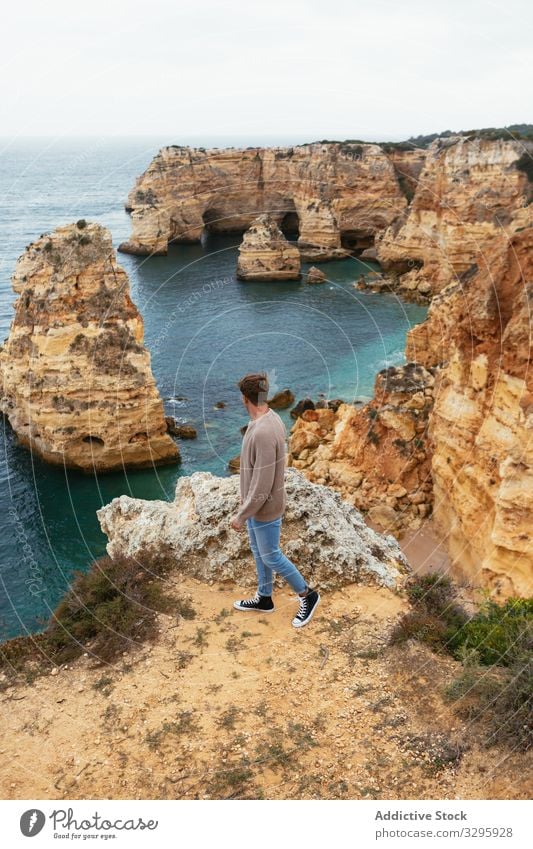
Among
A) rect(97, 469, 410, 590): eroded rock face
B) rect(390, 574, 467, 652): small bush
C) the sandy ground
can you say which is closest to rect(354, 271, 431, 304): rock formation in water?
rect(97, 469, 410, 590): eroded rock face

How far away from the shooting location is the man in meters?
7.23

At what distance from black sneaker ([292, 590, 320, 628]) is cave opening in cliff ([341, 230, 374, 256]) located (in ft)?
215

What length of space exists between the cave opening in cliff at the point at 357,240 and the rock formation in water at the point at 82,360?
4786 centimetres

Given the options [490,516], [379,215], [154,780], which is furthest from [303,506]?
[379,215]

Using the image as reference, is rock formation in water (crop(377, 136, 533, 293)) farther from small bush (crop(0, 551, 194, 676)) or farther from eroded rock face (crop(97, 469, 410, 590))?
small bush (crop(0, 551, 194, 676))

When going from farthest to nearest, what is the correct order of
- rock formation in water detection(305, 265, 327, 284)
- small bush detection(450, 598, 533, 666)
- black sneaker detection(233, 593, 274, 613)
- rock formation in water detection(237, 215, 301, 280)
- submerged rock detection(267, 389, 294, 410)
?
rock formation in water detection(305, 265, 327, 284) → rock formation in water detection(237, 215, 301, 280) → submerged rock detection(267, 389, 294, 410) → black sneaker detection(233, 593, 274, 613) → small bush detection(450, 598, 533, 666)

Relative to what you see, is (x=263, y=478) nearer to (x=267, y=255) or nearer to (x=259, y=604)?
(x=259, y=604)

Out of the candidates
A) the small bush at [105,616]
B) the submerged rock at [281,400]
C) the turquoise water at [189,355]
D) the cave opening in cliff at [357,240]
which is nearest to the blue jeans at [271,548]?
the small bush at [105,616]

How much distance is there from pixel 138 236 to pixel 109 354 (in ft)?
156

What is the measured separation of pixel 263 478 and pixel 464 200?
2052 inches

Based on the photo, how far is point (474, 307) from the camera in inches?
650

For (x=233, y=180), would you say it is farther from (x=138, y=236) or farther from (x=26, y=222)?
(x=26, y=222)

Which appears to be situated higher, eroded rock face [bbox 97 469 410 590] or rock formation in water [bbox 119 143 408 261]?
rock formation in water [bbox 119 143 408 261]

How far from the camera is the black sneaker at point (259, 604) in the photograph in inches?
331
